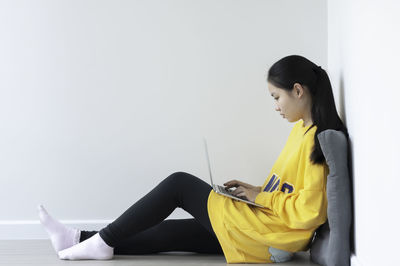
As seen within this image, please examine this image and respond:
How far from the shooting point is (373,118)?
152 cm

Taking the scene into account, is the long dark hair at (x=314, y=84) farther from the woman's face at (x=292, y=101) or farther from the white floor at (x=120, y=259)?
the white floor at (x=120, y=259)

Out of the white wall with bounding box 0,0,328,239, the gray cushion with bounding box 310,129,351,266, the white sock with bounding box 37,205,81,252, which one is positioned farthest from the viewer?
the white wall with bounding box 0,0,328,239

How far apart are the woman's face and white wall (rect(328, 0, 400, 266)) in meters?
0.16

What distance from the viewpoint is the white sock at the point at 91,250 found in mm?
2133

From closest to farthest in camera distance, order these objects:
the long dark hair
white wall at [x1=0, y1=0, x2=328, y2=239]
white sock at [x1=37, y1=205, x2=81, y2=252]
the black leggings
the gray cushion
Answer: the gray cushion → the long dark hair → the black leggings → white sock at [x1=37, y1=205, x2=81, y2=252] → white wall at [x1=0, y1=0, x2=328, y2=239]

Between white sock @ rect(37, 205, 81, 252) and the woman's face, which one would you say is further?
white sock @ rect(37, 205, 81, 252)

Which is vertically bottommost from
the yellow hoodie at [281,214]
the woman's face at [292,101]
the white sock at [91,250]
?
the white sock at [91,250]

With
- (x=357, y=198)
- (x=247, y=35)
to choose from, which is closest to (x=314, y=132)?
(x=357, y=198)

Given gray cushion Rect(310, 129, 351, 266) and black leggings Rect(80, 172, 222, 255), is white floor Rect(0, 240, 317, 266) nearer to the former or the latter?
black leggings Rect(80, 172, 222, 255)

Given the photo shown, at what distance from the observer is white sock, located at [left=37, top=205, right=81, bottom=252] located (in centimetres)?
224

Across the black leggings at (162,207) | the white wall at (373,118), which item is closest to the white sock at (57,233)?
the black leggings at (162,207)

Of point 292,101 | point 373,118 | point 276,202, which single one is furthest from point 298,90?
point 373,118

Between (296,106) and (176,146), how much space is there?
2.98 feet

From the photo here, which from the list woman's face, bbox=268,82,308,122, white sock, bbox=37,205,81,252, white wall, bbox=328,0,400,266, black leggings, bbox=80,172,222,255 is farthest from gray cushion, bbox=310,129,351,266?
white sock, bbox=37,205,81,252
